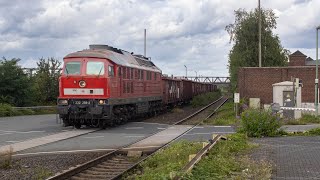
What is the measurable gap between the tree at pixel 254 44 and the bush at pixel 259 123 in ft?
126

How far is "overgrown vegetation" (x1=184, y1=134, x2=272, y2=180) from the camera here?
348 inches

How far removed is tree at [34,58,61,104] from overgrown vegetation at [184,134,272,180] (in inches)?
1404

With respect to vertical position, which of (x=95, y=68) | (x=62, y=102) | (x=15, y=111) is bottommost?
(x=15, y=111)

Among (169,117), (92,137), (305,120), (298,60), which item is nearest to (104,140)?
(92,137)

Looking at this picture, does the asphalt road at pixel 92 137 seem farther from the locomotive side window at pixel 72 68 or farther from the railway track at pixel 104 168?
the locomotive side window at pixel 72 68

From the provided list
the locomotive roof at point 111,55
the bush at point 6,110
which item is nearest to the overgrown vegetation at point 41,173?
the locomotive roof at point 111,55

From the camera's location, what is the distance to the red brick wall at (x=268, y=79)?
4034 cm

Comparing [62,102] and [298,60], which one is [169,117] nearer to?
[62,102]

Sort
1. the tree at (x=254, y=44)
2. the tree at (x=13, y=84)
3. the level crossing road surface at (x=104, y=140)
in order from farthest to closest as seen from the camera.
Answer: the tree at (x=254, y=44)
the tree at (x=13, y=84)
the level crossing road surface at (x=104, y=140)

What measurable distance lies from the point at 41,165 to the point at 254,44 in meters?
47.9

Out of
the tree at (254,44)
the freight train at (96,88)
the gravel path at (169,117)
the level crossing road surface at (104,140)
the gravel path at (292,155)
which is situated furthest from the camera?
the tree at (254,44)

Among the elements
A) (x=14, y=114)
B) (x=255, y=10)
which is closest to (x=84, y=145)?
(x=14, y=114)

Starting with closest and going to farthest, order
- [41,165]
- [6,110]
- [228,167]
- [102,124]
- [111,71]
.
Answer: [228,167] < [41,165] < [111,71] < [102,124] < [6,110]

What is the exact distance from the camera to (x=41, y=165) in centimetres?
1238
